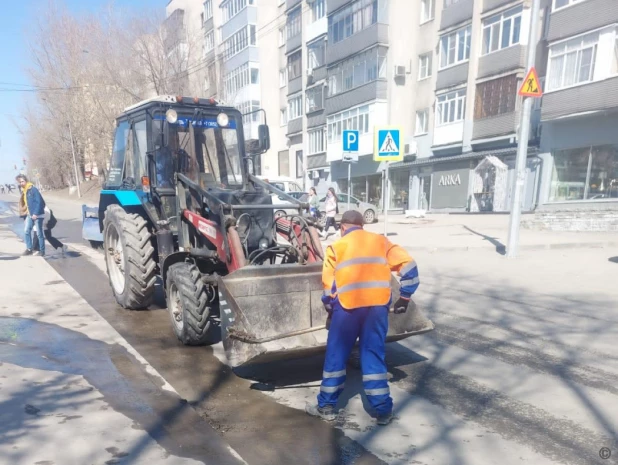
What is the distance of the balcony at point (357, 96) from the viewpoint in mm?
25094

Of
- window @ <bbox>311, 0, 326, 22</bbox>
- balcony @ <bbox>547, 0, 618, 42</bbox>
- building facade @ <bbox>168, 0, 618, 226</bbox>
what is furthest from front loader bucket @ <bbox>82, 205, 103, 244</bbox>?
window @ <bbox>311, 0, 326, 22</bbox>

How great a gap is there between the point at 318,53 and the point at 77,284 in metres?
27.5

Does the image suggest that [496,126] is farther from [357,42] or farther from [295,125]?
[295,125]

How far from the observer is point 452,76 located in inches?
877

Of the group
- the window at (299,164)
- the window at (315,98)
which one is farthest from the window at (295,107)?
the window at (299,164)

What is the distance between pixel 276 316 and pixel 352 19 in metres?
26.7

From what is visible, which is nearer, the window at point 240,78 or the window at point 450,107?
the window at point 450,107

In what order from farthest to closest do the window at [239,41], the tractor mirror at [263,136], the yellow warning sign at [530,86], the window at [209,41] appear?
the window at [209,41]
the window at [239,41]
the yellow warning sign at [530,86]
the tractor mirror at [263,136]

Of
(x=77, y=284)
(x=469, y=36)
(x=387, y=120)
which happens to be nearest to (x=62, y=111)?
(x=387, y=120)

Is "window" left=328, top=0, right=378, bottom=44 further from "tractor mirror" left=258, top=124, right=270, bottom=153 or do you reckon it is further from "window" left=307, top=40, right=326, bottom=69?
"tractor mirror" left=258, top=124, right=270, bottom=153

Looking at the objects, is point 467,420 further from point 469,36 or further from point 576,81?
point 469,36

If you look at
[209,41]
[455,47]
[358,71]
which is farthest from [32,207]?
[209,41]

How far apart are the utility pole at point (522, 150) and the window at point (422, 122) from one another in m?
15.0

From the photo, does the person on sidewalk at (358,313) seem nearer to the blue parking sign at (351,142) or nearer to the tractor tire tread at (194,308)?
the tractor tire tread at (194,308)
